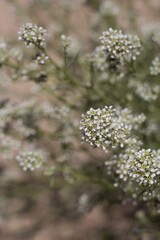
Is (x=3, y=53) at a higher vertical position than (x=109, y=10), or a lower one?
lower

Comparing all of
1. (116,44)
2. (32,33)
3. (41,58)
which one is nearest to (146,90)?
(116,44)

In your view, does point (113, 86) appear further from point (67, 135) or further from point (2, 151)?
point (2, 151)

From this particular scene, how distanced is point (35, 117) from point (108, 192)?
28.6 inches

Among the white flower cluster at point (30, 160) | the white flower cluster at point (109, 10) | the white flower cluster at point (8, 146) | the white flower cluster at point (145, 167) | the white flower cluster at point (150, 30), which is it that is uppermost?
the white flower cluster at point (109, 10)

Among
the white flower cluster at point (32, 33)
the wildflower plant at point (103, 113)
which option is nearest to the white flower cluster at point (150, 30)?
the wildflower plant at point (103, 113)

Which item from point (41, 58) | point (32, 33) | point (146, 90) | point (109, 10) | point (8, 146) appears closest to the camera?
point (32, 33)

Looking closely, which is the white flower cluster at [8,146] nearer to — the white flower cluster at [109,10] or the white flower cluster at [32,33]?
the white flower cluster at [32,33]

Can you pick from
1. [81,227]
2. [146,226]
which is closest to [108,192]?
[146,226]

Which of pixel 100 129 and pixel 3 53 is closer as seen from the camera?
pixel 100 129

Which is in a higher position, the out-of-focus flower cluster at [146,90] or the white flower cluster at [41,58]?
the out-of-focus flower cluster at [146,90]

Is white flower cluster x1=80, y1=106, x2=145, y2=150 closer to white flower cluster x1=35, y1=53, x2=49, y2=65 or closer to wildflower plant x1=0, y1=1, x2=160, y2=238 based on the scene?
wildflower plant x1=0, y1=1, x2=160, y2=238

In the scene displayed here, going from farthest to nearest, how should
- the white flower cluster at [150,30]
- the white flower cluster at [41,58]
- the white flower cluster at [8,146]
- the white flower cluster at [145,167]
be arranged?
the white flower cluster at [150,30] → the white flower cluster at [8,146] → the white flower cluster at [41,58] → the white flower cluster at [145,167]

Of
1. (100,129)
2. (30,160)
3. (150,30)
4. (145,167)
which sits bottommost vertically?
(145,167)

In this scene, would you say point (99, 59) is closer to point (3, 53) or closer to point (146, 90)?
point (146, 90)
